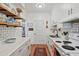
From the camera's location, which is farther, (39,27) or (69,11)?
(39,27)

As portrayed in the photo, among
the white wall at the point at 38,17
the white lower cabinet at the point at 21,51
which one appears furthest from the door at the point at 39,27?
the white lower cabinet at the point at 21,51

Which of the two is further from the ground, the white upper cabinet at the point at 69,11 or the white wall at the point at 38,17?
the white wall at the point at 38,17

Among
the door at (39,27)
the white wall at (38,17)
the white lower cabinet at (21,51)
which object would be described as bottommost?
the white lower cabinet at (21,51)

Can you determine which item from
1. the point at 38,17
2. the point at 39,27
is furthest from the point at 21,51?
the point at 38,17

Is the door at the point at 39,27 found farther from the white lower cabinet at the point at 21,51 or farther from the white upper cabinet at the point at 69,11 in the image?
the white lower cabinet at the point at 21,51

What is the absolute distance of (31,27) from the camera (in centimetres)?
613

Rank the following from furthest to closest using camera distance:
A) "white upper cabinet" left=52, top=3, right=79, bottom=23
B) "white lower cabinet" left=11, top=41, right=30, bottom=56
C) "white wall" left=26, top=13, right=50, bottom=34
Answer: "white wall" left=26, top=13, right=50, bottom=34
"white upper cabinet" left=52, top=3, right=79, bottom=23
"white lower cabinet" left=11, top=41, right=30, bottom=56

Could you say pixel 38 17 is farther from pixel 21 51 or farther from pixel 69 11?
pixel 21 51

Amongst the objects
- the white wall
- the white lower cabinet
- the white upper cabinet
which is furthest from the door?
the white lower cabinet

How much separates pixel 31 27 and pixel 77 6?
14.7 ft

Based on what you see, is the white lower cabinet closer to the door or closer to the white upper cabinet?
the white upper cabinet

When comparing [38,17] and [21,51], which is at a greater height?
[38,17]

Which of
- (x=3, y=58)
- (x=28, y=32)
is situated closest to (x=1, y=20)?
(x=3, y=58)

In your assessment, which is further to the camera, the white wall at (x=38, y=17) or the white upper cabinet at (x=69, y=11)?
the white wall at (x=38, y=17)
